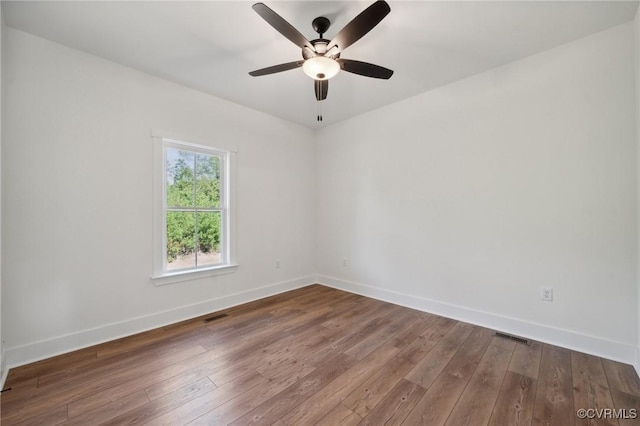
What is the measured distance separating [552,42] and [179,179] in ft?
12.8

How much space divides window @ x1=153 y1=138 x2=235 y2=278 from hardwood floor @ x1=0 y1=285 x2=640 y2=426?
0.77 metres

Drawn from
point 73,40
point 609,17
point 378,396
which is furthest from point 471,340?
point 73,40

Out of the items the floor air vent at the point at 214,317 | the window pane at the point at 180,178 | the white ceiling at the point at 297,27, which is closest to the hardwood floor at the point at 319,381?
the floor air vent at the point at 214,317

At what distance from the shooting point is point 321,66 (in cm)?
198

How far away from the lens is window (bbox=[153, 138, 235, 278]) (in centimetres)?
289

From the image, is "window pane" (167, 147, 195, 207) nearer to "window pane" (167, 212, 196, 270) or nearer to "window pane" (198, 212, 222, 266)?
"window pane" (167, 212, 196, 270)

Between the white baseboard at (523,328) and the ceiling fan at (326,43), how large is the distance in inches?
101

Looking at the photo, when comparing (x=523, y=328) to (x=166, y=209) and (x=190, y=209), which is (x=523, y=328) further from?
(x=166, y=209)

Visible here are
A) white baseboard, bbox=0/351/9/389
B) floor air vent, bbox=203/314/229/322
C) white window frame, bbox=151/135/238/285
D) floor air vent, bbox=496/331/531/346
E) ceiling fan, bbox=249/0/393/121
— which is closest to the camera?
ceiling fan, bbox=249/0/393/121

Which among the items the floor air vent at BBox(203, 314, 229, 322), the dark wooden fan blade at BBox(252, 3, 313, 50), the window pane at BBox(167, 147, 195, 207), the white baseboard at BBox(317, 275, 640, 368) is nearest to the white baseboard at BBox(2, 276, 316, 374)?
the floor air vent at BBox(203, 314, 229, 322)

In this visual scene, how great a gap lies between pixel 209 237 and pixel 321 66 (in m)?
2.42

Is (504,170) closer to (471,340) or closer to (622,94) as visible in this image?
(622,94)

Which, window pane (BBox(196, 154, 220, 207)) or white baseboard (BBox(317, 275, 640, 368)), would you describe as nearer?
white baseboard (BBox(317, 275, 640, 368))

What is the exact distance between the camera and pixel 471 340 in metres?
2.52
